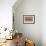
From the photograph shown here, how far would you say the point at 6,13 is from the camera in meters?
4.34

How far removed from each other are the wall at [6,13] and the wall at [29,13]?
4.31ft

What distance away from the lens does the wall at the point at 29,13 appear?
5672 mm

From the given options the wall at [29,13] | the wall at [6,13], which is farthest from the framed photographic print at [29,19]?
the wall at [6,13]

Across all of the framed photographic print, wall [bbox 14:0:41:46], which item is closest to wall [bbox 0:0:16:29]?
wall [bbox 14:0:41:46]

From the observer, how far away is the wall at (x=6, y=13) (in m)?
4.30

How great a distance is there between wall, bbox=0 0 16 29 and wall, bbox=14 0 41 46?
131 centimetres

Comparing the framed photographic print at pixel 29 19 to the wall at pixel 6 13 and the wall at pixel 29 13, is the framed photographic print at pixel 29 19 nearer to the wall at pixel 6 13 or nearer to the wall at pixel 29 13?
the wall at pixel 29 13

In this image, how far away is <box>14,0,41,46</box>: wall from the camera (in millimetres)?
5672

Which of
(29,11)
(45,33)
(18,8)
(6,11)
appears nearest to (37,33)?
(45,33)

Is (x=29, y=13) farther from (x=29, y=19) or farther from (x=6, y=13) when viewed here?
(x=6, y=13)

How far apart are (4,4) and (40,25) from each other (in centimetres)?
222

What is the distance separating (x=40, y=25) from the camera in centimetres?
568

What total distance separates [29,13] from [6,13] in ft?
5.36

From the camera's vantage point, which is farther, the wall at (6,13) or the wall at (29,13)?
the wall at (29,13)
